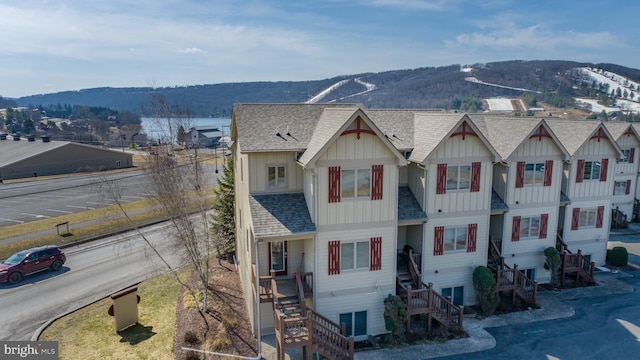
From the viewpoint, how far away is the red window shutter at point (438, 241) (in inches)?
852

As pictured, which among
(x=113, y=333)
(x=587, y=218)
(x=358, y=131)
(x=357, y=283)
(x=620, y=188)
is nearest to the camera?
(x=358, y=131)

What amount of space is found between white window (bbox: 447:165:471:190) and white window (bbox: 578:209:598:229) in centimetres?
1214

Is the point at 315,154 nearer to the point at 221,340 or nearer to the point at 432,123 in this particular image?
the point at 432,123

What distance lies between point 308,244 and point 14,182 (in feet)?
232

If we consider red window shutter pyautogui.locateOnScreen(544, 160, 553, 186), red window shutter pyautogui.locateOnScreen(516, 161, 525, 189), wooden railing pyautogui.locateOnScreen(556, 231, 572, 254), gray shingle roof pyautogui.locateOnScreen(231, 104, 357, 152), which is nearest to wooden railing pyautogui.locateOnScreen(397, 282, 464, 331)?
red window shutter pyautogui.locateOnScreen(516, 161, 525, 189)

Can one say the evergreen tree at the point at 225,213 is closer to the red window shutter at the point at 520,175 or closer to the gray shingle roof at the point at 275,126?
the gray shingle roof at the point at 275,126

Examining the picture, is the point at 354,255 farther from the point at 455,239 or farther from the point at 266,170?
the point at 455,239

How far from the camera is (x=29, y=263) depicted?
26922mm

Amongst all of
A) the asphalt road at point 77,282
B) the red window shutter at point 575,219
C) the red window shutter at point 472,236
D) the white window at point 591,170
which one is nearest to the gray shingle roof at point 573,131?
the white window at point 591,170

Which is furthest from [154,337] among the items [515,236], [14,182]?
[14,182]

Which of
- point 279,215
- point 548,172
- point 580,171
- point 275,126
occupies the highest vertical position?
point 275,126

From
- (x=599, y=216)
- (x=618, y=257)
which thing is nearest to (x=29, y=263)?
(x=599, y=216)

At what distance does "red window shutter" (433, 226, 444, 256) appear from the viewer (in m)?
21.6

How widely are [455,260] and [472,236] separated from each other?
5.60 feet
